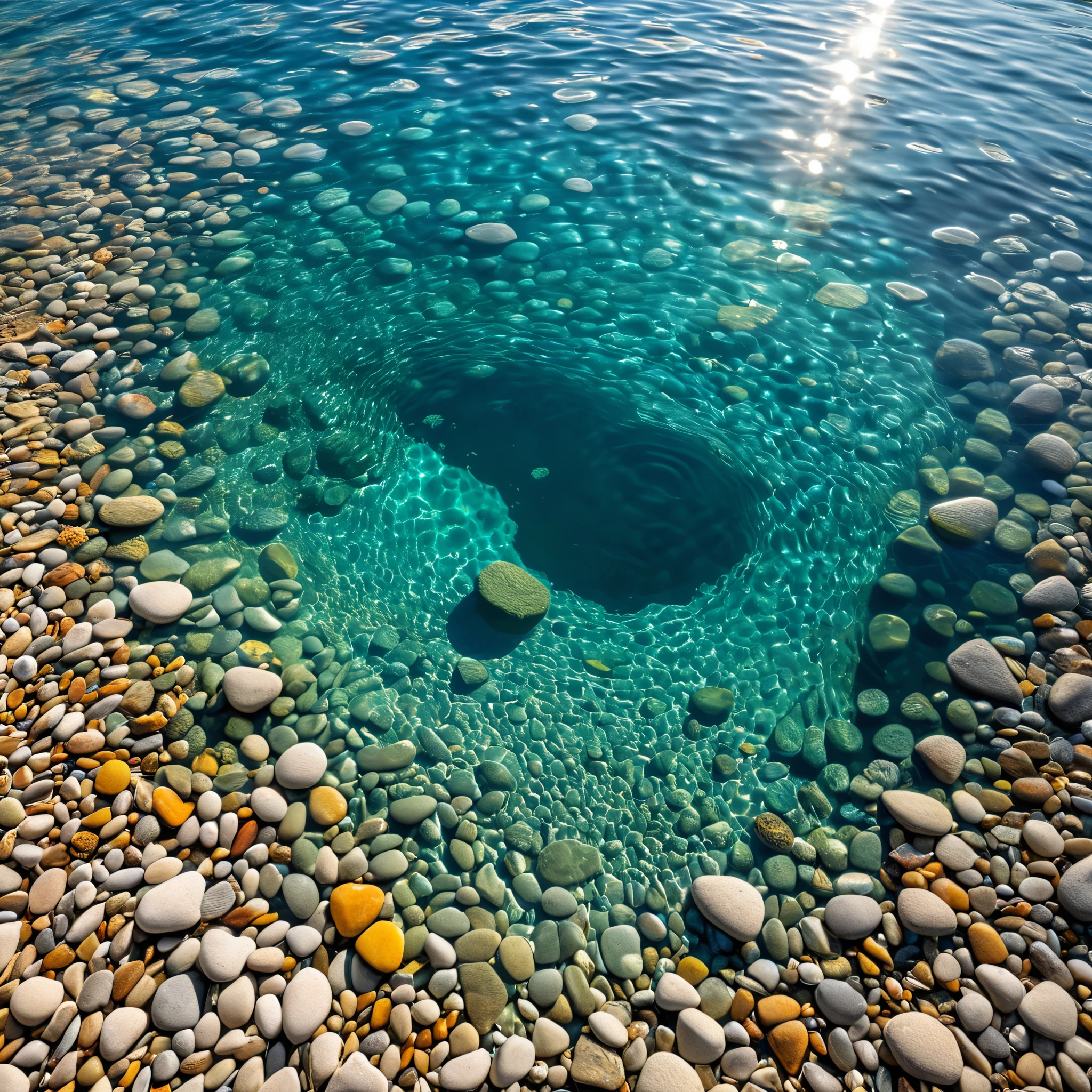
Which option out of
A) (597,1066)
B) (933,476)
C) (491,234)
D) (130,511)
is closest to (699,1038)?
(597,1066)

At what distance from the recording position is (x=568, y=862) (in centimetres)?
304

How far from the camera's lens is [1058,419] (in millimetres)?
4703

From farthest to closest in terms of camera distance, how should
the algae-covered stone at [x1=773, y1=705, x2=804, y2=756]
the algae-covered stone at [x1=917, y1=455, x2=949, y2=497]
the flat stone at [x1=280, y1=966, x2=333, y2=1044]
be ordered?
the algae-covered stone at [x1=917, y1=455, x2=949, y2=497] → the algae-covered stone at [x1=773, y1=705, x2=804, y2=756] → the flat stone at [x1=280, y1=966, x2=333, y2=1044]

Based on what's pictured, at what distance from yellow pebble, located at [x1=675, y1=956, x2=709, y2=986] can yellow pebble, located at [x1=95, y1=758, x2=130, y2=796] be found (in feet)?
8.21

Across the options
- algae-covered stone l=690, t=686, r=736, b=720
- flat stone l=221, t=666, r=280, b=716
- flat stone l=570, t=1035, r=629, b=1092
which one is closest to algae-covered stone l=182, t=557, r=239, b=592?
flat stone l=221, t=666, r=280, b=716

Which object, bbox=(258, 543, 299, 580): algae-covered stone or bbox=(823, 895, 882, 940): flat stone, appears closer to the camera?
bbox=(823, 895, 882, 940): flat stone

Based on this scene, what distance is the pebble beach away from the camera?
2594 mm

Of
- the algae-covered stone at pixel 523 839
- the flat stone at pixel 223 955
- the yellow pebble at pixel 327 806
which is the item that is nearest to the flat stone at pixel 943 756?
the algae-covered stone at pixel 523 839

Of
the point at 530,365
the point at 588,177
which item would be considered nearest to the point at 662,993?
the point at 530,365

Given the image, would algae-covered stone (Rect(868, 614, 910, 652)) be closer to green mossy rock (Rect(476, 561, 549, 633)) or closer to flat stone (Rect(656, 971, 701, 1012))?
green mossy rock (Rect(476, 561, 549, 633))

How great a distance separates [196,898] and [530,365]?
3763mm

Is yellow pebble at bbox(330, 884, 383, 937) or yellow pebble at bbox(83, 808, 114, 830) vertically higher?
yellow pebble at bbox(83, 808, 114, 830)

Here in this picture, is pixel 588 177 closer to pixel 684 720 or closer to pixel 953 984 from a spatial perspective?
pixel 684 720

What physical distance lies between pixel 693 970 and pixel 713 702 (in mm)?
1271
